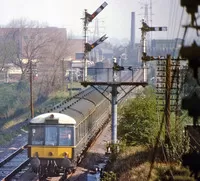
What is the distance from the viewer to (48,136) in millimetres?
15430

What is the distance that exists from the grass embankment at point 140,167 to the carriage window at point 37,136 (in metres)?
2.39

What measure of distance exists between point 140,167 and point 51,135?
3.41 m

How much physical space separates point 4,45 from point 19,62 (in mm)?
4004

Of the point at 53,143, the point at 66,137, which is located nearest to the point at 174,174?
the point at 66,137

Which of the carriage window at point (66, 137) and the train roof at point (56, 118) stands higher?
the train roof at point (56, 118)

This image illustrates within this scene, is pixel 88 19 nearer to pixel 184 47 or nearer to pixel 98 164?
pixel 98 164

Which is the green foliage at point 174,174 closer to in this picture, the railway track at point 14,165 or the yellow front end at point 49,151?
the yellow front end at point 49,151

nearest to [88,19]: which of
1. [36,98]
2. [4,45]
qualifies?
[36,98]

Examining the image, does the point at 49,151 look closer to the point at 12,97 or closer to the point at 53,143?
the point at 53,143

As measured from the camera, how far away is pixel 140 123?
695 inches

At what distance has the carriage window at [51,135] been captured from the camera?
15359 mm

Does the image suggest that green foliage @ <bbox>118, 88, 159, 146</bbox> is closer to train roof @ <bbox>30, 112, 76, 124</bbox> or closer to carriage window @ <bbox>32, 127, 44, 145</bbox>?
train roof @ <bbox>30, 112, 76, 124</bbox>

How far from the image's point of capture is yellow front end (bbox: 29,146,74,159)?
15297mm

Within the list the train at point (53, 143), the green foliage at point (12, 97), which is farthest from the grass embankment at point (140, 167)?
the green foliage at point (12, 97)
